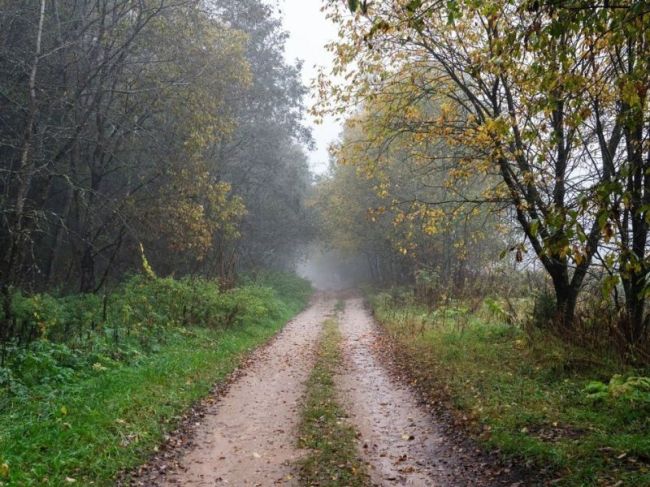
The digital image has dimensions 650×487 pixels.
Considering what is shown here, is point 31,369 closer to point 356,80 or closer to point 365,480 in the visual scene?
point 365,480

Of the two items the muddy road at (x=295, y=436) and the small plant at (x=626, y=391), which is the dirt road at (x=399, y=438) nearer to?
the muddy road at (x=295, y=436)

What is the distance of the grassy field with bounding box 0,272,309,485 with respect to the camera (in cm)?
533

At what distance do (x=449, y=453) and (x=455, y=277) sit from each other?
644 inches

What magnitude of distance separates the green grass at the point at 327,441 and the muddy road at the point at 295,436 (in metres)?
0.15

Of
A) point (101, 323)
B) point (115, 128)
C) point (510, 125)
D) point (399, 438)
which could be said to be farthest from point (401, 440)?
point (115, 128)

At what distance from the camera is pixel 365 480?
547cm

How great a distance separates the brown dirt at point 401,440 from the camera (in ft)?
18.4

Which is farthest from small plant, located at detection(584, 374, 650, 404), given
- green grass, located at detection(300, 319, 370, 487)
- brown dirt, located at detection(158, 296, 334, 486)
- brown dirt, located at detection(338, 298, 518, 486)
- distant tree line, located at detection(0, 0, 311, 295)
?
distant tree line, located at detection(0, 0, 311, 295)

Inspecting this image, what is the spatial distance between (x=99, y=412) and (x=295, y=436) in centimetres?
260

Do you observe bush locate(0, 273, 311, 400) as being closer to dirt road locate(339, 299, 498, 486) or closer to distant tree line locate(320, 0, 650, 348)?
dirt road locate(339, 299, 498, 486)

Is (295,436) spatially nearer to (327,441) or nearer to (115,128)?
(327,441)

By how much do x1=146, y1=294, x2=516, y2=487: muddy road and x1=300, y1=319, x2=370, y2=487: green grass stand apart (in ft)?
0.48

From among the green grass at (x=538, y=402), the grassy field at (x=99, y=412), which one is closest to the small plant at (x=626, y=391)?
the green grass at (x=538, y=402)

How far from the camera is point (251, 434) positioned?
23.4 ft
